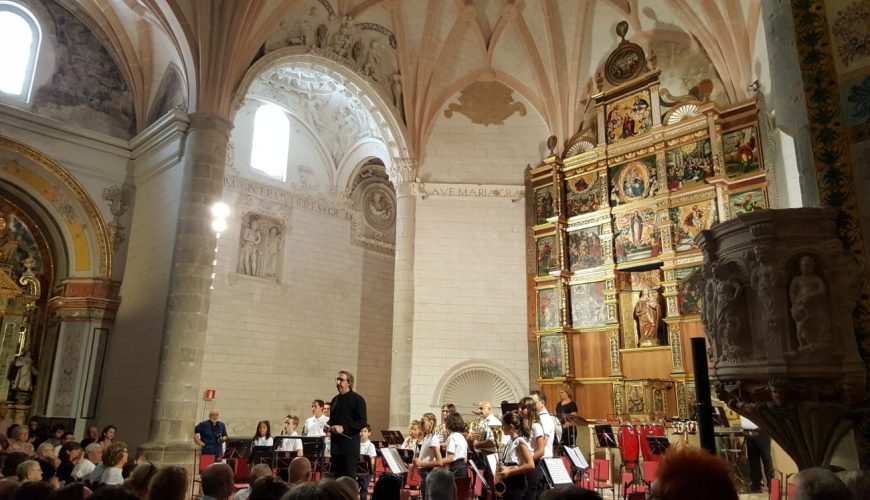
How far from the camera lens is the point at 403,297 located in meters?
15.5

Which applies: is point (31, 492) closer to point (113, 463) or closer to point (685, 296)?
point (113, 463)

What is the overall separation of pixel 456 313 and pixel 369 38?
761 centimetres

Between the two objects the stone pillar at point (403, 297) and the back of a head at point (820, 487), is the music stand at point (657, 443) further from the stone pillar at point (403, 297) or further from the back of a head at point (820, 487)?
the stone pillar at point (403, 297)

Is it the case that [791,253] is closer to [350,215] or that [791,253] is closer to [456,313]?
[456,313]

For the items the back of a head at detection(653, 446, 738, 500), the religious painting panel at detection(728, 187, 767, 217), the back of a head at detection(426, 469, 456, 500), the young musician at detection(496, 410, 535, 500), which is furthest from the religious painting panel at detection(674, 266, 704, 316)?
the back of a head at detection(653, 446, 738, 500)

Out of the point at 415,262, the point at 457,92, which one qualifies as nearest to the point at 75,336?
the point at 415,262

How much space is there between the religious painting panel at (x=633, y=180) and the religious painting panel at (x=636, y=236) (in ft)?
1.42

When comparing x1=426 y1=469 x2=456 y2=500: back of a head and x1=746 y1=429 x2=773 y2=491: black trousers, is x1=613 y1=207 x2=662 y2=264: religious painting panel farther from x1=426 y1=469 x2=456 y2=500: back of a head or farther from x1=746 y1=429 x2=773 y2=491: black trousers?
x1=426 y1=469 x2=456 y2=500: back of a head

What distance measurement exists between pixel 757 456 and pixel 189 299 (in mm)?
10203

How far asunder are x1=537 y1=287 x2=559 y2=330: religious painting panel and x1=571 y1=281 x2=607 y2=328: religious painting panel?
0.42 meters

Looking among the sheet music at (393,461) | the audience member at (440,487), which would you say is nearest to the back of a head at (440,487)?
the audience member at (440,487)

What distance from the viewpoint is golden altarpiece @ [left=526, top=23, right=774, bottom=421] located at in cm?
1308

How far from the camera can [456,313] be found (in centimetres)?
1548

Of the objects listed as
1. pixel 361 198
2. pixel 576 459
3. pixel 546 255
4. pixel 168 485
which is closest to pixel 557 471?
pixel 576 459
